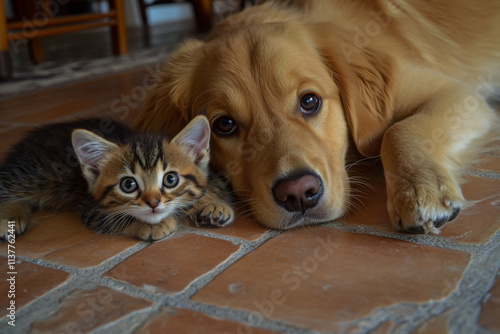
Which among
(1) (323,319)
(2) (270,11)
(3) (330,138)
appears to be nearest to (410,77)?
(3) (330,138)

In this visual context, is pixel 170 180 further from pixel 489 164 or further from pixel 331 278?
pixel 489 164

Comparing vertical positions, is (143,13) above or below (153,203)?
above

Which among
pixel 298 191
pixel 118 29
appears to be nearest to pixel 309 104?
pixel 298 191

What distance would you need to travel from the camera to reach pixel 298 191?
1.72 metres

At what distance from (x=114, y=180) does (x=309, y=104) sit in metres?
0.84

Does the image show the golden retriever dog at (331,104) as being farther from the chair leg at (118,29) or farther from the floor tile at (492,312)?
the chair leg at (118,29)

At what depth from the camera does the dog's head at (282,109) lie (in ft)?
5.80

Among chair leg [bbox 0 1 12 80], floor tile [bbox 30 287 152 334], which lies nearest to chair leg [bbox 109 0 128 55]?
chair leg [bbox 0 1 12 80]

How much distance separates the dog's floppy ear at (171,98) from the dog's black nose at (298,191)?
77cm

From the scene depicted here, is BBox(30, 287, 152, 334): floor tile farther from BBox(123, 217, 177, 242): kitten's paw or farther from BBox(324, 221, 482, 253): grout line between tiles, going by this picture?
BBox(324, 221, 482, 253): grout line between tiles

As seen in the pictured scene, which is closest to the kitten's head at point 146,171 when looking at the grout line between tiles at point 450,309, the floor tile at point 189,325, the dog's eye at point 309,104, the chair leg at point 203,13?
the dog's eye at point 309,104

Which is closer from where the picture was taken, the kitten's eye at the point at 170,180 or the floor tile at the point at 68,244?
the floor tile at the point at 68,244

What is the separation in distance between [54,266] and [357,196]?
45.9 inches

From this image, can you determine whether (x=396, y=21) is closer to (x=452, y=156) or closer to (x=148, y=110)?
(x=452, y=156)
